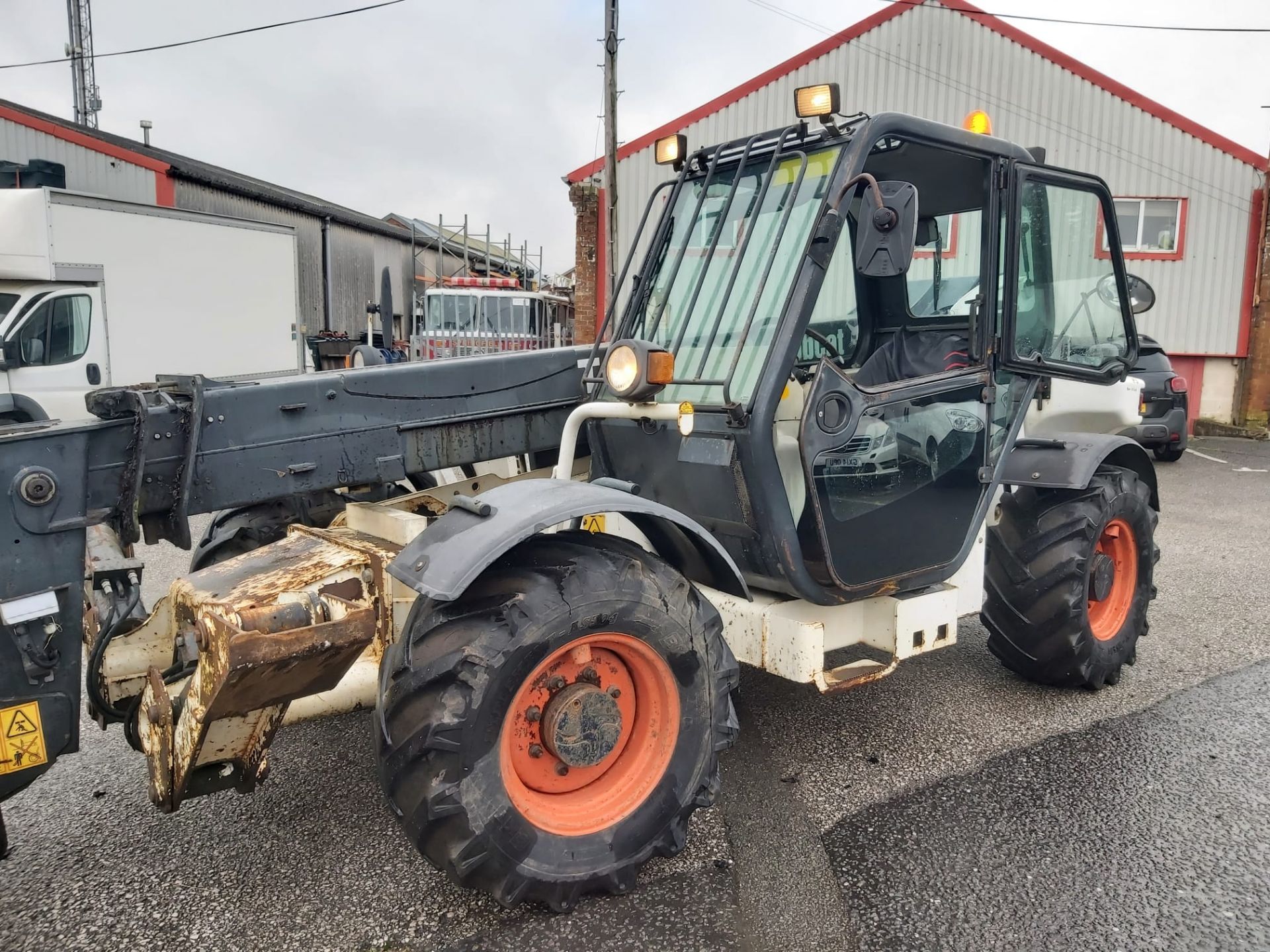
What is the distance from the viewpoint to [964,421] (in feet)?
12.7

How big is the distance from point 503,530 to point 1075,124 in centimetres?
1627

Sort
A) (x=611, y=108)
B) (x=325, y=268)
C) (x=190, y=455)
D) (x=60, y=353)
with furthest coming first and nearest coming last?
1. (x=325, y=268)
2. (x=611, y=108)
3. (x=60, y=353)
4. (x=190, y=455)

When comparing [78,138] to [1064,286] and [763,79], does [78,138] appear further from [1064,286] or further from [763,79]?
[1064,286]

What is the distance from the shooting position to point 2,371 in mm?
10453

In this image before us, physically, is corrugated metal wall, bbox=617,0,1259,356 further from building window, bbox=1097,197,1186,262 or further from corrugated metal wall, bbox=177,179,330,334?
corrugated metal wall, bbox=177,179,330,334

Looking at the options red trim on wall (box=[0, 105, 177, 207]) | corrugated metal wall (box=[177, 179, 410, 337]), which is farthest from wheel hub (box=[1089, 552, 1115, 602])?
corrugated metal wall (box=[177, 179, 410, 337])

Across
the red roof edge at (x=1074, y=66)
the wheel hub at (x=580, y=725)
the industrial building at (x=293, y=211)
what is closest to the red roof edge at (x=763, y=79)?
the red roof edge at (x=1074, y=66)

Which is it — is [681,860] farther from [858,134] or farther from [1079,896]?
[858,134]

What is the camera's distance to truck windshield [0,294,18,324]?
10.8 meters

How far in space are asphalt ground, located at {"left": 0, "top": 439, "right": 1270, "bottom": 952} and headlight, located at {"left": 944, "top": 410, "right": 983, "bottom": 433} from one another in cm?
135

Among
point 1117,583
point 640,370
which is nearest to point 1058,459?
point 1117,583

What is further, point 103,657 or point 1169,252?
point 1169,252

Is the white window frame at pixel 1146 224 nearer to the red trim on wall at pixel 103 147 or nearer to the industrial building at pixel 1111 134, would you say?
the industrial building at pixel 1111 134

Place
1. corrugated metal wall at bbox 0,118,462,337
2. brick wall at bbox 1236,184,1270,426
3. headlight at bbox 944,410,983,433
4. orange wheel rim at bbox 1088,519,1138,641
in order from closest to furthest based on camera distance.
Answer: headlight at bbox 944,410,983,433 → orange wheel rim at bbox 1088,519,1138,641 → brick wall at bbox 1236,184,1270,426 → corrugated metal wall at bbox 0,118,462,337
